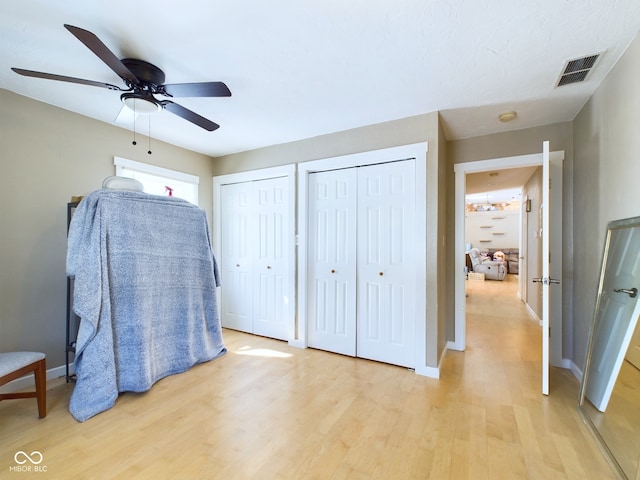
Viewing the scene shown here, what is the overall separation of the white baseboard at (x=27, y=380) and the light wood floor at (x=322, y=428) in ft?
0.58

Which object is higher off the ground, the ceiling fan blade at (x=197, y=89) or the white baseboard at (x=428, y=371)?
the ceiling fan blade at (x=197, y=89)

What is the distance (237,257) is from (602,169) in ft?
12.7

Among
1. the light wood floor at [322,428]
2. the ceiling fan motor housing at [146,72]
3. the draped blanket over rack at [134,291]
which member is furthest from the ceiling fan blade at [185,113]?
the light wood floor at [322,428]

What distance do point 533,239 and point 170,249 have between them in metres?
5.41

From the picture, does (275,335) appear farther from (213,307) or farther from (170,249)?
(170,249)

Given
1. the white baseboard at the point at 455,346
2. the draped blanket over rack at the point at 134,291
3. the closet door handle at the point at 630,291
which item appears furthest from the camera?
the white baseboard at the point at 455,346

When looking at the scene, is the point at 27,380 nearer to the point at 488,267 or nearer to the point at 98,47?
the point at 98,47

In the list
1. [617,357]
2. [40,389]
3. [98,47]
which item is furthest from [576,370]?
[40,389]

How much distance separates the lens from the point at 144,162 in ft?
10.8

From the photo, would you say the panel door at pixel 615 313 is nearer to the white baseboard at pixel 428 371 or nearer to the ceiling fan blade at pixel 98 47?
the white baseboard at pixel 428 371

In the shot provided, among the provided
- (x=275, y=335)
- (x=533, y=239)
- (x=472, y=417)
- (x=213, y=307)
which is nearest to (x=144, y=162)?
(x=213, y=307)

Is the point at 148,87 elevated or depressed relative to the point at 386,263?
elevated

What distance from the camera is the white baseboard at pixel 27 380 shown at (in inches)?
90.6

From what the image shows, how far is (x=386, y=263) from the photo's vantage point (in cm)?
290
